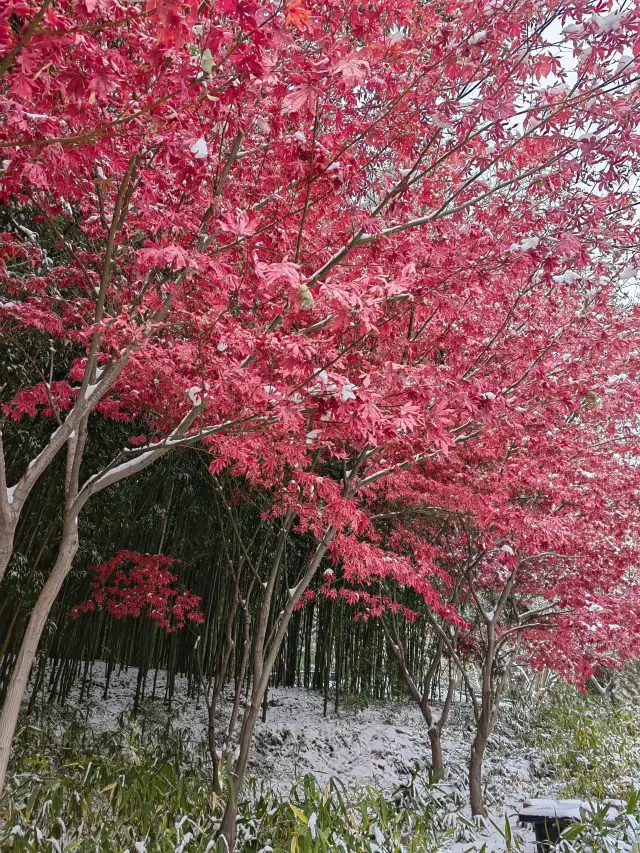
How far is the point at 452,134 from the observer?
312 cm

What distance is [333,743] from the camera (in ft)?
24.2

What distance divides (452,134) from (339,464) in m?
4.52

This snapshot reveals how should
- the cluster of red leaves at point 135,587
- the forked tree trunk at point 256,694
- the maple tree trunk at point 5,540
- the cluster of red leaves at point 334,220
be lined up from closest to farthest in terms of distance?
the cluster of red leaves at point 334,220, the maple tree trunk at point 5,540, the forked tree trunk at point 256,694, the cluster of red leaves at point 135,587

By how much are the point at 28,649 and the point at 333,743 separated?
5.71 metres

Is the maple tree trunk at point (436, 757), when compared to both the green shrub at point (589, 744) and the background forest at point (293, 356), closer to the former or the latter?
the background forest at point (293, 356)

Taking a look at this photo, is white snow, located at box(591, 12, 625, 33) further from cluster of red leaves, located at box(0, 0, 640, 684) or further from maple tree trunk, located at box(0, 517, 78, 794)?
maple tree trunk, located at box(0, 517, 78, 794)

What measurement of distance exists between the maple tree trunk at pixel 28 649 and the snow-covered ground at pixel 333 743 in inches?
147

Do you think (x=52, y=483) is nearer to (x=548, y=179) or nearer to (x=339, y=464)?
(x=339, y=464)

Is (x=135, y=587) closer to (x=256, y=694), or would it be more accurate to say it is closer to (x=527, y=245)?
(x=256, y=694)

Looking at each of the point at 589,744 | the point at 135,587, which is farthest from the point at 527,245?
the point at 589,744

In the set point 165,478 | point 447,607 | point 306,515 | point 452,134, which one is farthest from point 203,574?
point 452,134

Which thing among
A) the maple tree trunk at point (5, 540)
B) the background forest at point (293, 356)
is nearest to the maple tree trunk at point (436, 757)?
the background forest at point (293, 356)

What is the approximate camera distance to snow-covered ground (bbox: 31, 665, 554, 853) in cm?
642

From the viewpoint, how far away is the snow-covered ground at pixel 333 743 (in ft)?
21.1
